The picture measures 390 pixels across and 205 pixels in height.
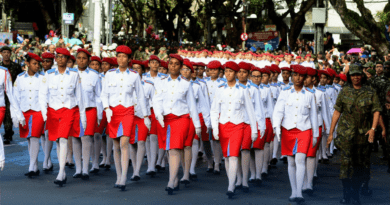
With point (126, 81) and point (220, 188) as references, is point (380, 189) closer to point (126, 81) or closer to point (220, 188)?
point (220, 188)

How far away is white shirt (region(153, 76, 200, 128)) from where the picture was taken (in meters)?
10.1

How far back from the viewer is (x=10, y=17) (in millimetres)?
47219

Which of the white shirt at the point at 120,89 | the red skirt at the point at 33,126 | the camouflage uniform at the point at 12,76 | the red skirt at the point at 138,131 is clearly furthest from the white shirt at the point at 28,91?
the camouflage uniform at the point at 12,76

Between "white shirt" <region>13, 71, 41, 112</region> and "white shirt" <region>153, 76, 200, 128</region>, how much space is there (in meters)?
2.63

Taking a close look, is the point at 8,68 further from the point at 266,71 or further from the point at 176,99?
the point at 176,99

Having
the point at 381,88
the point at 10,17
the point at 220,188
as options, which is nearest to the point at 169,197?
the point at 220,188

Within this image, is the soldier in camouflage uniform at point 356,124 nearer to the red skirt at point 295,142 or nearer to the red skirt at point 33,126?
the red skirt at point 295,142

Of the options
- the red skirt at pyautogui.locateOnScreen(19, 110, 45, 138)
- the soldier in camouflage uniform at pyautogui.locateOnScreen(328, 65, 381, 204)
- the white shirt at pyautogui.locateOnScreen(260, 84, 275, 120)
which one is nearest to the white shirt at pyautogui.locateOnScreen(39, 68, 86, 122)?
the red skirt at pyautogui.locateOnScreen(19, 110, 45, 138)

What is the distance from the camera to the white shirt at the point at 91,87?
1157 centimetres

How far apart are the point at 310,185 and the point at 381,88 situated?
4927mm

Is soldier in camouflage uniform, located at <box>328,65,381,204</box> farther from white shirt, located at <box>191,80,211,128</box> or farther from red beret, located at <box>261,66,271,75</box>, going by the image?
red beret, located at <box>261,66,271,75</box>

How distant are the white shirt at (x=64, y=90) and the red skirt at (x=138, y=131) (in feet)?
3.01

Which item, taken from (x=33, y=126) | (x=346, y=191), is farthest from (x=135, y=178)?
(x=346, y=191)

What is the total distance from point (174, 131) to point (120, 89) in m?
1.04
